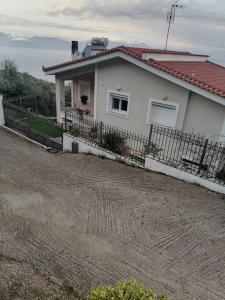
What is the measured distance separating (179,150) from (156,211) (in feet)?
10.2

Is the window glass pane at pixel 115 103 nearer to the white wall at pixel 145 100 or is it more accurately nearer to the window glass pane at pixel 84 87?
the white wall at pixel 145 100

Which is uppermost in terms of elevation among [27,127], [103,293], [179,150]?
[103,293]

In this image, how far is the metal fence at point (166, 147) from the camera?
27.7ft

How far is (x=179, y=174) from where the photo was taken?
8.99 metres

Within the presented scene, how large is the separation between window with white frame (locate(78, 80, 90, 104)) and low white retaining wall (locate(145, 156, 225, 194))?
351 inches

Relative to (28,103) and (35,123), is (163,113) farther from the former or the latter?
(28,103)

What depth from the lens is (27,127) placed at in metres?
14.7

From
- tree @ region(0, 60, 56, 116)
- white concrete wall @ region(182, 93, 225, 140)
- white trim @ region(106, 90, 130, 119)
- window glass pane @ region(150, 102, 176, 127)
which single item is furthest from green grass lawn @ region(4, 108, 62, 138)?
white concrete wall @ region(182, 93, 225, 140)

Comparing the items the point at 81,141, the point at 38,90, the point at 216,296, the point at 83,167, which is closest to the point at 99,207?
the point at 83,167

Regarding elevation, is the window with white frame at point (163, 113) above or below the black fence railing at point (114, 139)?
above

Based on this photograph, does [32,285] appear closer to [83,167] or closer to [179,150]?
[83,167]

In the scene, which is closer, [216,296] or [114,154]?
[216,296]

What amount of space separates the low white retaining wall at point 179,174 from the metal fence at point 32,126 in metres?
5.51

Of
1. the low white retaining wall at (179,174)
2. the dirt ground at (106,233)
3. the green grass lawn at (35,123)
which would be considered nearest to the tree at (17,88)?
the green grass lawn at (35,123)
